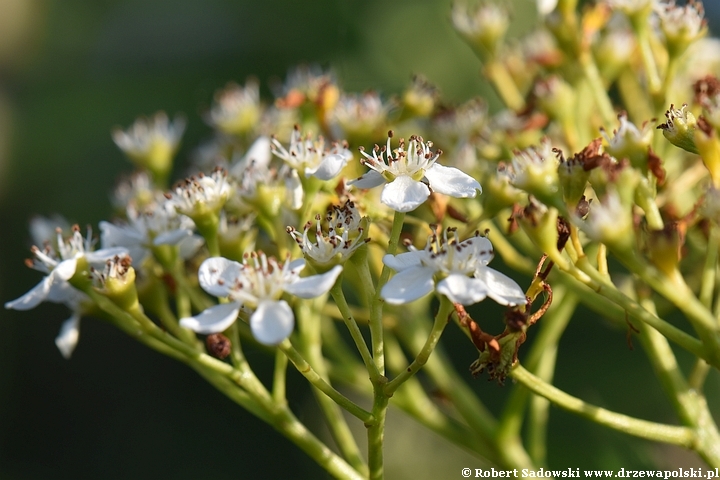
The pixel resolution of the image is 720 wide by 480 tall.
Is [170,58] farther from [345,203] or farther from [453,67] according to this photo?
[345,203]

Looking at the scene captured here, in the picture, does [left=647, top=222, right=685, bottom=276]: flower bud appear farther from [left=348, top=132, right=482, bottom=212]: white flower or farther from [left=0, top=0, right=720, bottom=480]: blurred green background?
[left=0, top=0, right=720, bottom=480]: blurred green background

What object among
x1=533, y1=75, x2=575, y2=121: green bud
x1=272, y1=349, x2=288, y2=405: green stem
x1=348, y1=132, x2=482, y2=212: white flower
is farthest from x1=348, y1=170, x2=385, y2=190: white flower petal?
x1=533, y1=75, x2=575, y2=121: green bud

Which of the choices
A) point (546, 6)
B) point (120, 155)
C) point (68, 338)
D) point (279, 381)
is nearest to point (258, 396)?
point (279, 381)

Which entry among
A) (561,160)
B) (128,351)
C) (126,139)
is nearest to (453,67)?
(126,139)

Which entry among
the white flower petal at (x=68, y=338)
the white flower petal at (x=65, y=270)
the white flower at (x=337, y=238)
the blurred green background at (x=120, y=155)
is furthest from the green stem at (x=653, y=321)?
the blurred green background at (x=120, y=155)

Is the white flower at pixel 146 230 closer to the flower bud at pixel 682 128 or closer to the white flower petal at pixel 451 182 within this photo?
the white flower petal at pixel 451 182

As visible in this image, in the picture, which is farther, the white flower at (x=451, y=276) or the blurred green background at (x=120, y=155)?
the blurred green background at (x=120, y=155)
